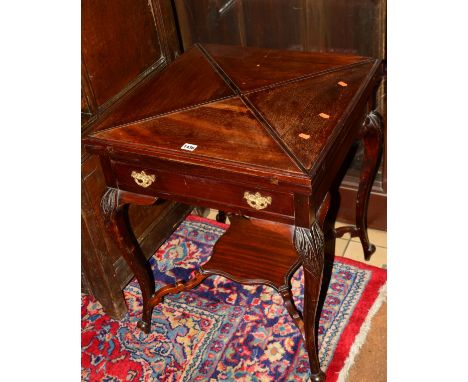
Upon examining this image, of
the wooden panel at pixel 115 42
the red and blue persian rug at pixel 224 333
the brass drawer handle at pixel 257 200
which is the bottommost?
the red and blue persian rug at pixel 224 333

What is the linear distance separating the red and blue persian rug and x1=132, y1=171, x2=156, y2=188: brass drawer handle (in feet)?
2.82

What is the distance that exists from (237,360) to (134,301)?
0.61 metres

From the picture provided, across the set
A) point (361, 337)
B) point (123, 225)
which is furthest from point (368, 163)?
point (123, 225)

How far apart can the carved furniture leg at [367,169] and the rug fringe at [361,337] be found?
258 millimetres

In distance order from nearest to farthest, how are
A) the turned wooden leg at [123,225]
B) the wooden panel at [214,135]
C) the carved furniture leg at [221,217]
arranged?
the wooden panel at [214,135] < the turned wooden leg at [123,225] < the carved furniture leg at [221,217]

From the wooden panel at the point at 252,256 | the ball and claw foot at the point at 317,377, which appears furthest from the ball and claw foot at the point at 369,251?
the ball and claw foot at the point at 317,377

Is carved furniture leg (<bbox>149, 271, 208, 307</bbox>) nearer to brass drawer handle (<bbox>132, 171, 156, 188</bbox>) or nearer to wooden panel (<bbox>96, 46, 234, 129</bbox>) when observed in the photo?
brass drawer handle (<bbox>132, 171, 156, 188</bbox>)

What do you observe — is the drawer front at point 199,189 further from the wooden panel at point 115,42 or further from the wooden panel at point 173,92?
the wooden panel at point 115,42

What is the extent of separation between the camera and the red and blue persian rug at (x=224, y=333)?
231cm

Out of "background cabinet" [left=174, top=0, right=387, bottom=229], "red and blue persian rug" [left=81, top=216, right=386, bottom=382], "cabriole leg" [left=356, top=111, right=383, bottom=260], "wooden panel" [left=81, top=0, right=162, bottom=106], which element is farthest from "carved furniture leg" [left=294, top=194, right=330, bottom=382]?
"wooden panel" [left=81, top=0, right=162, bottom=106]

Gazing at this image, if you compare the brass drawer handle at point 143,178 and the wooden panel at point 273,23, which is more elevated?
the wooden panel at point 273,23

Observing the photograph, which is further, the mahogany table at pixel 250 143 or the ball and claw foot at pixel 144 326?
the ball and claw foot at pixel 144 326

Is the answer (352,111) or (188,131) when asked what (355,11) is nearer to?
(352,111)

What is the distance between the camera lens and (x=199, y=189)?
72.6 inches
